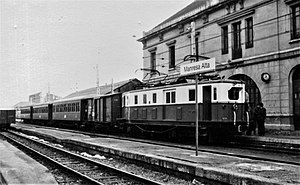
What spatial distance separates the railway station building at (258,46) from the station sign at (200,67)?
7790 millimetres

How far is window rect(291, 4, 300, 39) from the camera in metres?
20.4

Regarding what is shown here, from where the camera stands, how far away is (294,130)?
800 inches

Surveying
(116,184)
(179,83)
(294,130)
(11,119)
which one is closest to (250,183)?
(116,184)

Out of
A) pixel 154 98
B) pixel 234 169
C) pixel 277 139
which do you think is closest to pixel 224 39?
pixel 154 98

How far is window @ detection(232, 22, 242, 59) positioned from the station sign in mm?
14927

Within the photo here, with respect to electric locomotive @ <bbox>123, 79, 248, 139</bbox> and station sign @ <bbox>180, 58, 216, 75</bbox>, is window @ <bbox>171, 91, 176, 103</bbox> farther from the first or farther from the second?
station sign @ <bbox>180, 58, 216, 75</bbox>

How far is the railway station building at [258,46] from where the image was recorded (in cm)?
2067

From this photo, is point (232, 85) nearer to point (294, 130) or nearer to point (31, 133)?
point (294, 130)

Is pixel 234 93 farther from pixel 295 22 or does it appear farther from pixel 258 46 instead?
pixel 258 46

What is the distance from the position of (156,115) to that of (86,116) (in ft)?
43.3

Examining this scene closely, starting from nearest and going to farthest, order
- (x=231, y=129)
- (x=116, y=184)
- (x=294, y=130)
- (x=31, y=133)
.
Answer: (x=116, y=184) < (x=231, y=129) < (x=294, y=130) < (x=31, y=133)

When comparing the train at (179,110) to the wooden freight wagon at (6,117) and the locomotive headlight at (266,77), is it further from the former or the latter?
the wooden freight wagon at (6,117)

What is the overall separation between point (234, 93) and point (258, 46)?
310 inches

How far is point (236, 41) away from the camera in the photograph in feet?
82.8
